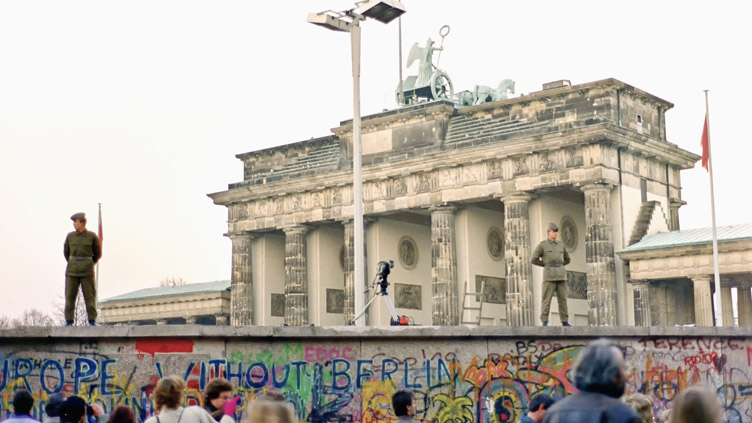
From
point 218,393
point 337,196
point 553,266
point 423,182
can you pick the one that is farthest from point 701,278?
point 218,393

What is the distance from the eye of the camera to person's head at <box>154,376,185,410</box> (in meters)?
9.38

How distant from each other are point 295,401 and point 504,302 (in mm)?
35274

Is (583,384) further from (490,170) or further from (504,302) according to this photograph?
(504,302)

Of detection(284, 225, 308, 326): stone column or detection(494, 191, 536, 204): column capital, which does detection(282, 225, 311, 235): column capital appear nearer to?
detection(284, 225, 308, 326): stone column

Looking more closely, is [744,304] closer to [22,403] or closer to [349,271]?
[349,271]

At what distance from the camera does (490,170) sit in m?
49.6

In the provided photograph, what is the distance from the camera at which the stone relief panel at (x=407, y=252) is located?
184ft

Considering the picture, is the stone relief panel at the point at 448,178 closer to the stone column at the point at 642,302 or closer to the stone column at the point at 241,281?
the stone column at the point at 642,302

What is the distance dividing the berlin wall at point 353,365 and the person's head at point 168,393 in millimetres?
Answer: 8290

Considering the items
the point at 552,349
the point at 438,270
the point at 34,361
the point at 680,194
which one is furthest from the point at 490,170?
the point at 34,361

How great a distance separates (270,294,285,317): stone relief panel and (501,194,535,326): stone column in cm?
1592

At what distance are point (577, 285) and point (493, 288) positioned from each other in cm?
464

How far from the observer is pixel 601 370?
5887mm

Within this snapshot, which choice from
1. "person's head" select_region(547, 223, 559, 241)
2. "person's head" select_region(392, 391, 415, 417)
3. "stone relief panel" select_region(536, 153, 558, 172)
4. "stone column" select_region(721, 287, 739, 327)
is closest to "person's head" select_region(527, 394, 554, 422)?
"person's head" select_region(392, 391, 415, 417)
